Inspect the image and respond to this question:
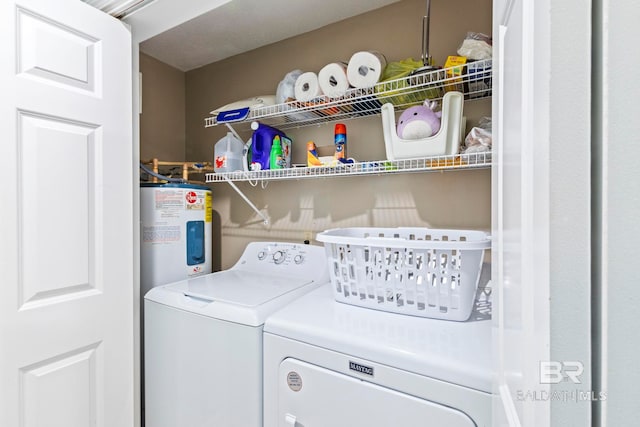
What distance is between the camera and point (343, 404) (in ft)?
3.26

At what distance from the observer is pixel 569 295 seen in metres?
0.33

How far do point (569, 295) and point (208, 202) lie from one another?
1972mm

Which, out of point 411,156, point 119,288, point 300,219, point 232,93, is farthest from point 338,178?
point 119,288

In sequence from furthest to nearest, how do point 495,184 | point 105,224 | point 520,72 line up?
1. point 105,224
2. point 495,184
3. point 520,72

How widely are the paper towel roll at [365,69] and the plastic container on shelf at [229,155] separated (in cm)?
84

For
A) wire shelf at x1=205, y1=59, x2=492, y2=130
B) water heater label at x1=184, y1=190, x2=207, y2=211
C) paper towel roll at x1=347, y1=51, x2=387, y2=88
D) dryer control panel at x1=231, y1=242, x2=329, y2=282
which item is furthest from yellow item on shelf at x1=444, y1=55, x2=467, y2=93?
water heater label at x1=184, y1=190, x2=207, y2=211

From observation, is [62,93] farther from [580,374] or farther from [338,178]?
[580,374]

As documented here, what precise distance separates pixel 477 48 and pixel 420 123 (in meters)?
0.33

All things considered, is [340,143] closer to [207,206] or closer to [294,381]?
[207,206]

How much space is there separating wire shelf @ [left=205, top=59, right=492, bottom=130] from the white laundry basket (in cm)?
63

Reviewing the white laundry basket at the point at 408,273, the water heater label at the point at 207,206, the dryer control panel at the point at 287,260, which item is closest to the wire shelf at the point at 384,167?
the water heater label at the point at 207,206

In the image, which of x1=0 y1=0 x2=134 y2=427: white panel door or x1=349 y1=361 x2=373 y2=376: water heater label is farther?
x1=0 y1=0 x2=134 y2=427: white panel door

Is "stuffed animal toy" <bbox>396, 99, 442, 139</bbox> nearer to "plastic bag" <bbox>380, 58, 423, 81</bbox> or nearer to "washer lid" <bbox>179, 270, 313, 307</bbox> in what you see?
"plastic bag" <bbox>380, 58, 423, 81</bbox>

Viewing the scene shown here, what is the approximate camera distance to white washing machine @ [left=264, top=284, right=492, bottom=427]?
0.85 metres
